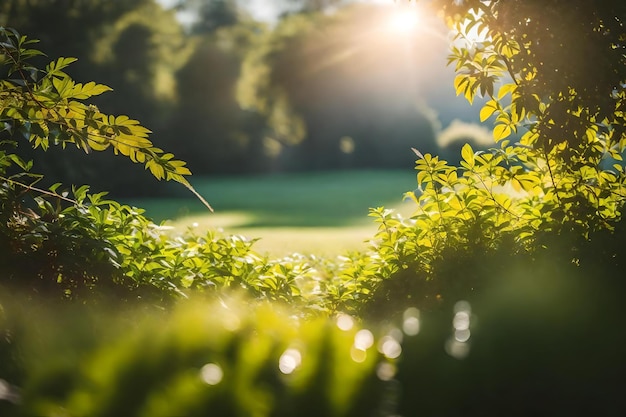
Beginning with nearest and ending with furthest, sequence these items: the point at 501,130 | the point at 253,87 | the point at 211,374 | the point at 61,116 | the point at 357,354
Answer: the point at 211,374 < the point at 357,354 < the point at 61,116 < the point at 501,130 < the point at 253,87

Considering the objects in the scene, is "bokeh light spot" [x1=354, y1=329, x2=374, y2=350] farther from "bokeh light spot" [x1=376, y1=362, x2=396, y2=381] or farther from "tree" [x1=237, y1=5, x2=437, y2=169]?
"tree" [x1=237, y1=5, x2=437, y2=169]

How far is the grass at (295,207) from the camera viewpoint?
13.0 m

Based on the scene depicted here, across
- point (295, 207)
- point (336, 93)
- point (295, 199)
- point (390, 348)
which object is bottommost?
point (390, 348)

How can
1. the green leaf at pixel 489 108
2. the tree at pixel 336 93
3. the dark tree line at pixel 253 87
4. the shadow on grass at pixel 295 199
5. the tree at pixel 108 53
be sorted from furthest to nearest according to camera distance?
the tree at pixel 336 93 → the dark tree line at pixel 253 87 → the tree at pixel 108 53 → the shadow on grass at pixel 295 199 → the green leaf at pixel 489 108

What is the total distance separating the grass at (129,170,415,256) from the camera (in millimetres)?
12961

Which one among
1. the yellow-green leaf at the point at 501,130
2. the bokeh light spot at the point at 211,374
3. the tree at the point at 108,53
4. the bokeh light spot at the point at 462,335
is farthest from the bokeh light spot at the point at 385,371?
the tree at the point at 108,53

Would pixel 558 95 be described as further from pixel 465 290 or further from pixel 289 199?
pixel 289 199

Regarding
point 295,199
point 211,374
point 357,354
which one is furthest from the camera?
point 295,199

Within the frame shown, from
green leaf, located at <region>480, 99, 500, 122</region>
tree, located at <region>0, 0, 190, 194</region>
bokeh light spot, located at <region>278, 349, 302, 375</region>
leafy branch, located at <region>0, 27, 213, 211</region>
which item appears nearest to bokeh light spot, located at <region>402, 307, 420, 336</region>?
bokeh light spot, located at <region>278, 349, 302, 375</region>

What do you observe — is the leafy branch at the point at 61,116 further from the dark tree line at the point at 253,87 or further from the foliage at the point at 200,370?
the dark tree line at the point at 253,87

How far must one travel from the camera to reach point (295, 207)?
24516 mm

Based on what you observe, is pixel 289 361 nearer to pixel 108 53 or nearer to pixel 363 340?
pixel 363 340

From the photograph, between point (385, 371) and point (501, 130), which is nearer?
point (385, 371)

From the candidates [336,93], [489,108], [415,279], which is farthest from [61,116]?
[336,93]
